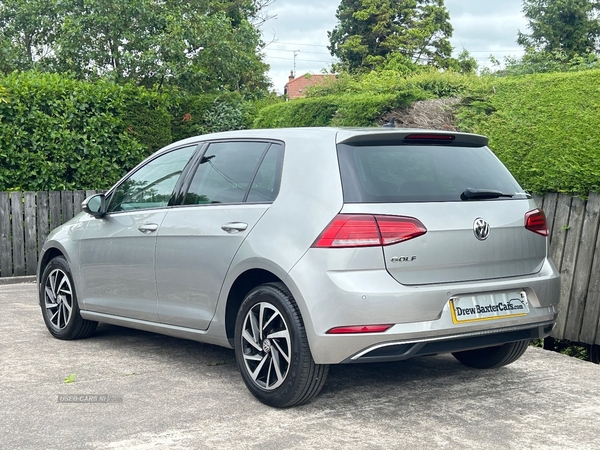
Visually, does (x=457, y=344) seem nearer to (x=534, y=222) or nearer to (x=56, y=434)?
(x=534, y=222)

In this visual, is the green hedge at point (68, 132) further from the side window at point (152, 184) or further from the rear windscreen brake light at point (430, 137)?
the rear windscreen brake light at point (430, 137)

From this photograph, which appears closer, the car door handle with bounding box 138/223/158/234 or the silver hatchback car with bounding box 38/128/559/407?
the silver hatchback car with bounding box 38/128/559/407

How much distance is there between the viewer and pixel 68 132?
12.5 meters

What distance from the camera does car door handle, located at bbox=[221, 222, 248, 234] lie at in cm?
519

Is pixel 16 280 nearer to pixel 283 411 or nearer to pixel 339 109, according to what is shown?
pixel 339 109

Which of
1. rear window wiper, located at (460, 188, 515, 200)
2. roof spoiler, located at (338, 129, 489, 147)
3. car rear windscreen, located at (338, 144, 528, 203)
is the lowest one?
rear window wiper, located at (460, 188, 515, 200)

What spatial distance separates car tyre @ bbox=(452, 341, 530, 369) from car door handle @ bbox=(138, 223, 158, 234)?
252 centimetres

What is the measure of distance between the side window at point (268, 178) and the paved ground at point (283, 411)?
1331 mm

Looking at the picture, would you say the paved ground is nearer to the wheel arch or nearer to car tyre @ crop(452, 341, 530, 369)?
car tyre @ crop(452, 341, 530, 369)

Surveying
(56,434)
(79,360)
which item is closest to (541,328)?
(56,434)

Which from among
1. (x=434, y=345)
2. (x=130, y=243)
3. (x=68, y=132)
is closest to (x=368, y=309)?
(x=434, y=345)

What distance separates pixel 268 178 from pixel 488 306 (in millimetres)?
1630

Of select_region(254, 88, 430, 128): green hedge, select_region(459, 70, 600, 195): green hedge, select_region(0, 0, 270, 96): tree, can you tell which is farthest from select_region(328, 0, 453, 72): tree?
select_region(459, 70, 600, 195): green hedge

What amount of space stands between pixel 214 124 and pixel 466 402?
41.1 ft
